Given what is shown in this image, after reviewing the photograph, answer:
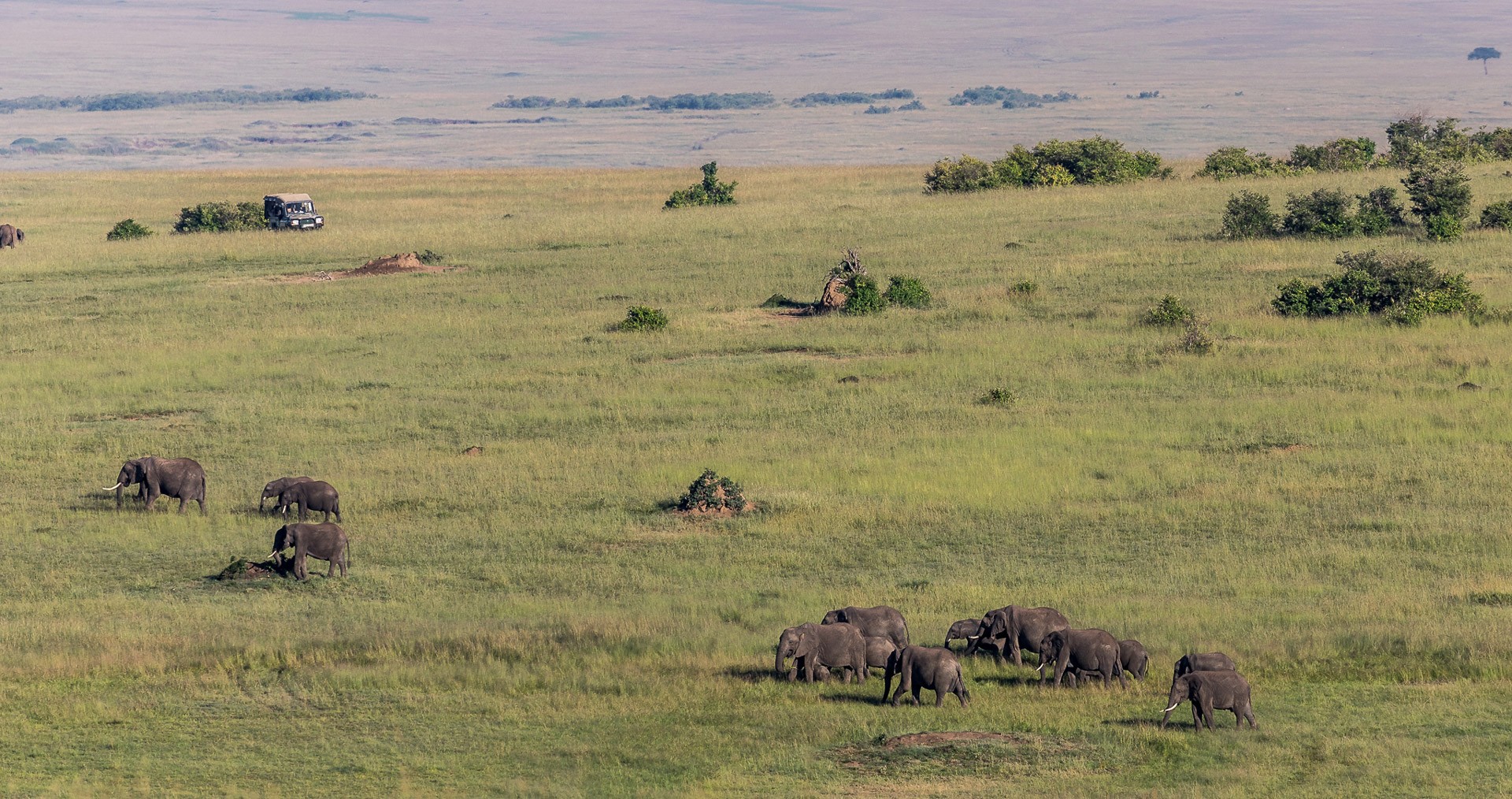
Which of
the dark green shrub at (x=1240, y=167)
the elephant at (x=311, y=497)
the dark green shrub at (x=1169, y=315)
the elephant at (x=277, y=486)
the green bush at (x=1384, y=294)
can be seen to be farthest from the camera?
the dark green shrub at (x=1240, y=167)

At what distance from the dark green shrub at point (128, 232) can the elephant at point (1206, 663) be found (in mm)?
60577

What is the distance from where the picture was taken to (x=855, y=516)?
26641 mm

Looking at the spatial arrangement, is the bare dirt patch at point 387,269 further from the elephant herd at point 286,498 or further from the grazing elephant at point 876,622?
the grazing elephant at point 876,622

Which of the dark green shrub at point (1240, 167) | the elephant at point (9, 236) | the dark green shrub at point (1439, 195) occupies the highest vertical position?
the dark green shrub at point (1240, 167)

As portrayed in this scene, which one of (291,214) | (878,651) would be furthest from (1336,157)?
(878,651)

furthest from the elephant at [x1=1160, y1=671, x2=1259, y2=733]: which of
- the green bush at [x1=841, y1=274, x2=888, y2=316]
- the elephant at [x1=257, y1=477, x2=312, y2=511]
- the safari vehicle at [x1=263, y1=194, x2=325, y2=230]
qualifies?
the safari vehicle at [x1=263, y1=194, x2=325, y2=230]

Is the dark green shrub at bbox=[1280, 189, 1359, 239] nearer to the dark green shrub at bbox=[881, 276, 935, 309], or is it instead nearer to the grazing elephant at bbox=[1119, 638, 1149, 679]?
the dark green shrub at bbox=[881, 276, 935, 309]

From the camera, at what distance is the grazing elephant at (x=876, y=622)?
62.0 feet

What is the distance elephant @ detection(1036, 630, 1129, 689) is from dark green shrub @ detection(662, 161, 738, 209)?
196 feet

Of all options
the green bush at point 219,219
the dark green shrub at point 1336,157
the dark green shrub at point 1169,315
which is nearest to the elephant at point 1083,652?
the dark green shrub at point 1169,315

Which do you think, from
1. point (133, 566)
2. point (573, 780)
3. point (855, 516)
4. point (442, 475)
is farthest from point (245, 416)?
point (573, 780)

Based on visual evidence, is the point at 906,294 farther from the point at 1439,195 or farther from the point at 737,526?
the point at 737,526

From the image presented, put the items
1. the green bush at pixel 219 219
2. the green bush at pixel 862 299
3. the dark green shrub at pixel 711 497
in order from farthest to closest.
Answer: the green bush at pixel 219 219 < the green bush at pixel 862 299 < the dark green shrub at pixel 711 497

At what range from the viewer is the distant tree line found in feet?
253
